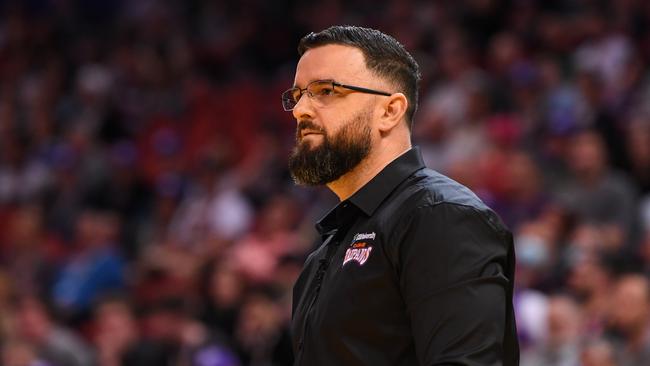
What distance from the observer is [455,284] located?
2.03 metres

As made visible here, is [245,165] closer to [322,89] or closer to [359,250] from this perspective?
[322,89]

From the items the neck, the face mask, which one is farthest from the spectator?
the neck

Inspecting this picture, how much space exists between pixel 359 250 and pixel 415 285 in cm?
18

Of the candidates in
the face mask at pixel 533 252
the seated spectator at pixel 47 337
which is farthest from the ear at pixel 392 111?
the seated spectator at pixel 47 337

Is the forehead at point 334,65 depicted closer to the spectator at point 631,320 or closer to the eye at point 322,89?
the eye at point 322,89

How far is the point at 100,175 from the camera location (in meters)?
10.2

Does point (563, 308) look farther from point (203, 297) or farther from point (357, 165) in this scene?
point (357, 165)

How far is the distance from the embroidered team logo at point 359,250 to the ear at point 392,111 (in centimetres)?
25

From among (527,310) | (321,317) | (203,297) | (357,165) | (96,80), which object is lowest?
(527,310)

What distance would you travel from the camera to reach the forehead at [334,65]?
234 cm

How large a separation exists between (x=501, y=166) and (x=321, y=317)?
5.63 m

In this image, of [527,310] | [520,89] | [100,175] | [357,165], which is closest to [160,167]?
[100,175]

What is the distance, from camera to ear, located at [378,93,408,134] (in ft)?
A: 7.70

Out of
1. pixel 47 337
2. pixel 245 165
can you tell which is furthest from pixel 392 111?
pixel 245 165
